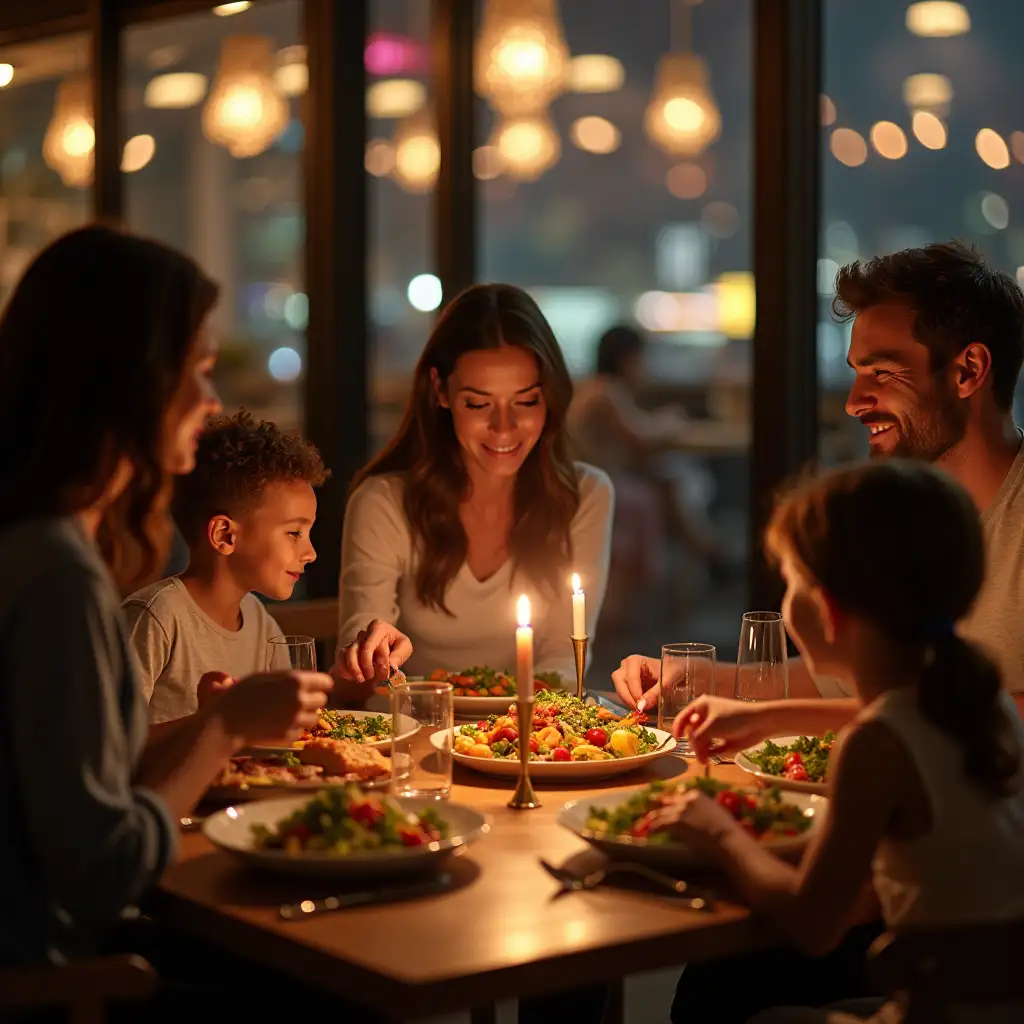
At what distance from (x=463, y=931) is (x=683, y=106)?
4152 mm

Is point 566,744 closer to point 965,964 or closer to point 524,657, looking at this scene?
point 524,657

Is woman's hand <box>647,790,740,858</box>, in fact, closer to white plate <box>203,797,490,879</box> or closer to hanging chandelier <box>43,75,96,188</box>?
white plate <box>203,797,490,879</box>

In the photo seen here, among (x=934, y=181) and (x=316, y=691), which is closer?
(x=316, y=691)

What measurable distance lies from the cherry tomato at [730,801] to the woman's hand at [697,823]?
0.09m

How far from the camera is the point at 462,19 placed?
427cm

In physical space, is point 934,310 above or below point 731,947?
above

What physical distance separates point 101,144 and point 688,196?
151 inches

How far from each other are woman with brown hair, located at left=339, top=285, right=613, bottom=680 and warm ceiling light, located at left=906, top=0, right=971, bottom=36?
1130mm

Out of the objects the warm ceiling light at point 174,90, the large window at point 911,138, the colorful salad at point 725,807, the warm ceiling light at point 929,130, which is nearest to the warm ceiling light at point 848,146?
the large window at point 911,138

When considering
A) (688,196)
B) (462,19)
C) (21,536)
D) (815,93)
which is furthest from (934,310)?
(688,196)

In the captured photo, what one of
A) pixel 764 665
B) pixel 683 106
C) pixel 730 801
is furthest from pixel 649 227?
pixel 730 801

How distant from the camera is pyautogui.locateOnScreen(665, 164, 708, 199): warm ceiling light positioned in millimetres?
7715

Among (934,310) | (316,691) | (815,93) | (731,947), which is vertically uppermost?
(815,93)

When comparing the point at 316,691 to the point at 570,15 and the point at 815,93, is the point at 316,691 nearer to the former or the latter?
the point at 815,93
